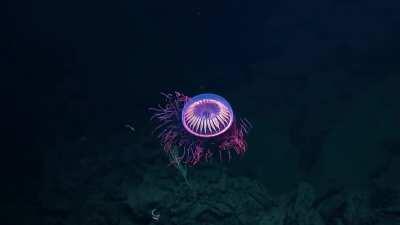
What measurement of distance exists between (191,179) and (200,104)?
138 cm

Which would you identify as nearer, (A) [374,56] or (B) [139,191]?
(B) [139,191]

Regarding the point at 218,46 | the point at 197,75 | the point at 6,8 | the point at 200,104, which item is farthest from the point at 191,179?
the point at 6,8

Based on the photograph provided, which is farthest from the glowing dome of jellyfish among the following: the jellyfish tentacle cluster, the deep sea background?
the deep sea background

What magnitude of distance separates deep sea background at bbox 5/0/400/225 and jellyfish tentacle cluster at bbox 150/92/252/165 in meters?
0.22

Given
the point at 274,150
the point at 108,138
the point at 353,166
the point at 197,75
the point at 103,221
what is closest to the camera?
the point at 103,221

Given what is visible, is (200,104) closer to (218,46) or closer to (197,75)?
(197,75)

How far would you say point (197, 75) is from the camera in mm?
8328

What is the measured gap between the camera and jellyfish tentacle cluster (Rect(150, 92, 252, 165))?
6.66 metres

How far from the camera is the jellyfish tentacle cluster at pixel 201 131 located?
21.8ft

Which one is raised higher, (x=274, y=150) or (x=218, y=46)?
(x=218, y=46)

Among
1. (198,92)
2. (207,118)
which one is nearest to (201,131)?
(207,118)

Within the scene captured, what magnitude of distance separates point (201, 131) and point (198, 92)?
112cm

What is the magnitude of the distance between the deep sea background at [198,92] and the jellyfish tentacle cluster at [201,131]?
221 millimetres

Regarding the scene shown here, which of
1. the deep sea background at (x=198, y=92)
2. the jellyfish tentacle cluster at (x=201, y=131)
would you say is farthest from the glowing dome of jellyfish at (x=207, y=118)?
the deep sea background at (x=198, y=92)
